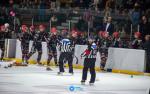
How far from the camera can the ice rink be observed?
16359 mm

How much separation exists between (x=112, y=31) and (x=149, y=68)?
3233mm

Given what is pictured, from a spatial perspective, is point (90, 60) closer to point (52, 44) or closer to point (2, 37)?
point (52, 44)

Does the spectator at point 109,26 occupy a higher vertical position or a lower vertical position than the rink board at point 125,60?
higher

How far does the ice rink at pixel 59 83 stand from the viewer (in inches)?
644

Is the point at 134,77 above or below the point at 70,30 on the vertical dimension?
below

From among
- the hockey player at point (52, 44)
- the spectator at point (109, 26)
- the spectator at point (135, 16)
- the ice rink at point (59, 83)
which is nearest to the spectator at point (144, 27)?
the spectator at point (135, 16)

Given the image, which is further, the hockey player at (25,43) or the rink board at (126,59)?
the hockey player at (25,43)

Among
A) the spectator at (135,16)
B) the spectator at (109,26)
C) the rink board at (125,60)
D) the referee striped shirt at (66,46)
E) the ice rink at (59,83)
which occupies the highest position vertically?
the spectator at (135,16)

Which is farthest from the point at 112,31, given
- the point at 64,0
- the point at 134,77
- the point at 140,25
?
the point at 64,0

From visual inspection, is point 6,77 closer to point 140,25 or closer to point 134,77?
point 134,77

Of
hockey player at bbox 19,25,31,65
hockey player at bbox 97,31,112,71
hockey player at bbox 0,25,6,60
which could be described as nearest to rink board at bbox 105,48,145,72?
hockey player at bbox 97,31,112,71

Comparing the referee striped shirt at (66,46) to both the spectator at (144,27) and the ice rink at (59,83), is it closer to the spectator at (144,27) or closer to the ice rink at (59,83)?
the ice rink at (59,83)

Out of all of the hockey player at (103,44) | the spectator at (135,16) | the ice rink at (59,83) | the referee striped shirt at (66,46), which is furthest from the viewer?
the spectator at (135,16)

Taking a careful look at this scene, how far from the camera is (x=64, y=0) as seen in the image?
101 ft
